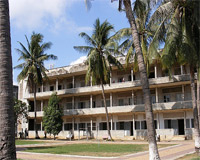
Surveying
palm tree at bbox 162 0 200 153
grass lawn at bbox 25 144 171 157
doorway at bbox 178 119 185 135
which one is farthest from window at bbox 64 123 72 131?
palm tree at bbox 162 0 200 153

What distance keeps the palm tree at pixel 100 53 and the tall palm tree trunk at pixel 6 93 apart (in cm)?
2529

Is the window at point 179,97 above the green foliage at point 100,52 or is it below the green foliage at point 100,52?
below

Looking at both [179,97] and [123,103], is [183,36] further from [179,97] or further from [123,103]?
[123,103]

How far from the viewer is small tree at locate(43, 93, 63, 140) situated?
37.6 meters

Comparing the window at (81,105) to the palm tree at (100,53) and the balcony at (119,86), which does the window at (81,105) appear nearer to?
the balcony at (119,86)

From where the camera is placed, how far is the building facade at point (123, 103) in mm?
32812

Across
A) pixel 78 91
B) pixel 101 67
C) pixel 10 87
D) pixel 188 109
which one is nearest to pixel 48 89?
pixel 78 91

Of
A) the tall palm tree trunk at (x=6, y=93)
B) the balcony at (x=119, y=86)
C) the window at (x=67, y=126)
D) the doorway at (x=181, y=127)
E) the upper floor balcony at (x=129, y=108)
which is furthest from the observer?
the window at (x=67, y=126)

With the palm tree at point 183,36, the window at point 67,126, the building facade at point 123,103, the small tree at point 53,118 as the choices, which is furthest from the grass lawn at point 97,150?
the window at point 67,126

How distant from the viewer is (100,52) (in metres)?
33.2

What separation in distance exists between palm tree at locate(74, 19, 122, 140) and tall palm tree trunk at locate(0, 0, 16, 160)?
996 inches

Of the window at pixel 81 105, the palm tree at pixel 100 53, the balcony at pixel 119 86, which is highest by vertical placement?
the palm tree at pixel 100 53

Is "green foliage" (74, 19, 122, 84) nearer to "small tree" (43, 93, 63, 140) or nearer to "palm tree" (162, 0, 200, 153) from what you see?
"small tree" (43, 93, 63, 140)

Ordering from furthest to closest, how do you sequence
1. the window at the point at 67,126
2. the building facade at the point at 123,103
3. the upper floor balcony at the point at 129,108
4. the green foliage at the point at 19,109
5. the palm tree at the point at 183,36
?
the window at the point at 67,126, the green foliage at the point at 19,109, the building facade at the point at 123,103, the upper floor balcony at the point at 129,108, the palm tree at the point at 183,36
